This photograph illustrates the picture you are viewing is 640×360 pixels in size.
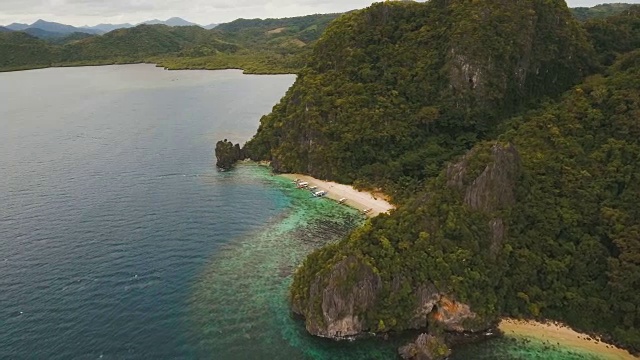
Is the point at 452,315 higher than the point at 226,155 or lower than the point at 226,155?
lower

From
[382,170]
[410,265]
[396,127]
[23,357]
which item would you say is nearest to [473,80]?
[396,127]

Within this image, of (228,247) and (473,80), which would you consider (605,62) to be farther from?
(228,247)

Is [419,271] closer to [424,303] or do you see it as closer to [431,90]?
[424,303]

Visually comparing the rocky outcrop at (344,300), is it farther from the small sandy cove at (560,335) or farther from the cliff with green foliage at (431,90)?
the cliff with green foliage at (431,90)

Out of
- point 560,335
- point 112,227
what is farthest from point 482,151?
point 112,227

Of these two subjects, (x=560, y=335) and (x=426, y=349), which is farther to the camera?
(x=560, y=335)

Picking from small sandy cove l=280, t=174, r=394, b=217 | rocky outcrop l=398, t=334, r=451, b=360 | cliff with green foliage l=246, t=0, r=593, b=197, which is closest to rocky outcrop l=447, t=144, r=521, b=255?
rocky outcrop l=398, t=334, r=451, b=360

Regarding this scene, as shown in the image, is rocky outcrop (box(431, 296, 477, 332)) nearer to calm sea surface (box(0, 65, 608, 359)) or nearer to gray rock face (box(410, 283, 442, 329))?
gray rock face (box(410, 283, 442, 329))

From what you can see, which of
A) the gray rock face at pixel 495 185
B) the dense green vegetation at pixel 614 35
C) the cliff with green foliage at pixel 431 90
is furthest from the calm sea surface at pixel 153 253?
the dense green vegetation at pixel 614 35
